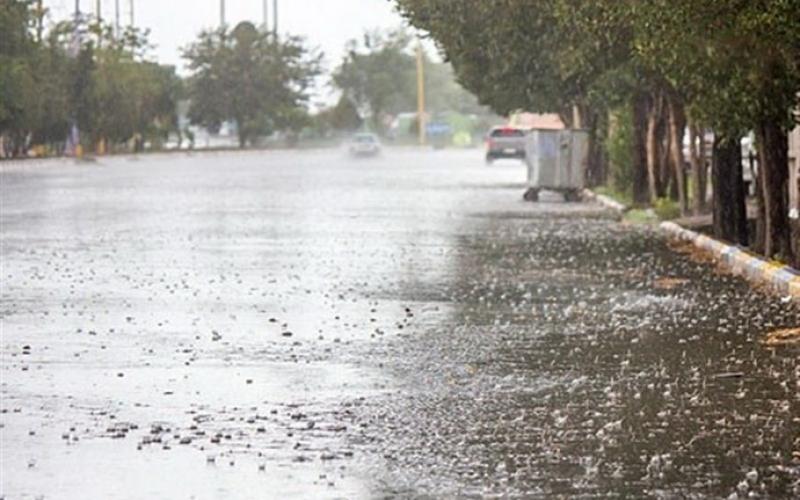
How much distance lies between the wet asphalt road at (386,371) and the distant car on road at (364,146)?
86.1 meters

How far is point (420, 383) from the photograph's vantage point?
45.6 ft

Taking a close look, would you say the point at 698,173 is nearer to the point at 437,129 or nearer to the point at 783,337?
the point at 783,337

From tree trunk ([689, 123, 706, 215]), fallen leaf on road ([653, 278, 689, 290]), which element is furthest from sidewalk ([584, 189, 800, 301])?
tree trunk ([689, 123, 706, 215])

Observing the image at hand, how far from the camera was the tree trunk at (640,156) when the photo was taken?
42.0m

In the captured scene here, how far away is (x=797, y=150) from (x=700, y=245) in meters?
7.02

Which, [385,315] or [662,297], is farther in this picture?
[662,297]

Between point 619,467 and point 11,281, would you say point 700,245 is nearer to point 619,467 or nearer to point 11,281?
point 11,281

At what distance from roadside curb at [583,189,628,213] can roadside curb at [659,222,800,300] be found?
35.5 ft

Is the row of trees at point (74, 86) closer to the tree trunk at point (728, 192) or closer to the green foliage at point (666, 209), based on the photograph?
the green foliage at point (666, 209)

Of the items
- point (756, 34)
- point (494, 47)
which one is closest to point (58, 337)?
point (756, 34)

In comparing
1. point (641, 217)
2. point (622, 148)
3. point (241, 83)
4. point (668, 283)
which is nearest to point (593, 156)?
point (622, 148)

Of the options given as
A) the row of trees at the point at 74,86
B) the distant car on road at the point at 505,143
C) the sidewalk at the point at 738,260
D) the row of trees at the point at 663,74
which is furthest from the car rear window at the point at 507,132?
the sidewalk at the point at 738,260

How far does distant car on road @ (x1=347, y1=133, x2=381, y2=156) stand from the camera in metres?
117

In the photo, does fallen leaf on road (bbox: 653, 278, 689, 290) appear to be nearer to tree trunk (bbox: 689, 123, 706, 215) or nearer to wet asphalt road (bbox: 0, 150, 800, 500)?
wet asphalt road (bbox: 0, 150, 800, 500)
